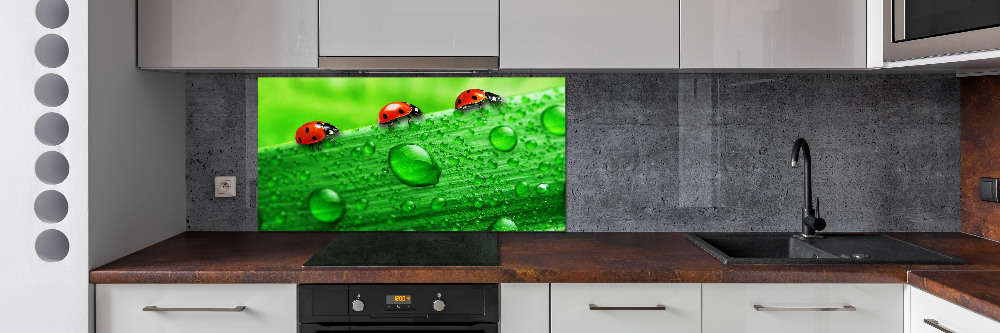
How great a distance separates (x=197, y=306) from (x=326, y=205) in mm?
723

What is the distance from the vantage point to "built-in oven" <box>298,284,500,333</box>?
73.7 inches

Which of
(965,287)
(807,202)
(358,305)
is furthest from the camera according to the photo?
(807,202)

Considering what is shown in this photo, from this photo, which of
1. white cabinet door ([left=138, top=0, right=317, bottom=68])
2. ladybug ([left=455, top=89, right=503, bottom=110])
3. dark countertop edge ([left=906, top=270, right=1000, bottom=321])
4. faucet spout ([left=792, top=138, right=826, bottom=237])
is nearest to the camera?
dark countertop edge ([left=906, top=270, right=1000, bottom=321])

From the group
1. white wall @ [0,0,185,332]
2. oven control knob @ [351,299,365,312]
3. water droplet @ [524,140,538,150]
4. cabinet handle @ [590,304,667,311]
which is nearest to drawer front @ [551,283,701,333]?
cabinet handle @ [590,304,667,311]

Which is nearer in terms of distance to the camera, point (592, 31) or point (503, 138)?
point (592, 31)

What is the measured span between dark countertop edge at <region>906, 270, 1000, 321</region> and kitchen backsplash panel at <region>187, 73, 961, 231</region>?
2.43 feet

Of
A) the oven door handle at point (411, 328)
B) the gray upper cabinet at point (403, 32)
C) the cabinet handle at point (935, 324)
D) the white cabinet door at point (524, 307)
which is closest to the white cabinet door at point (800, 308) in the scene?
the cabinet handle at point (935, 324)

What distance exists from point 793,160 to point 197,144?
198cm

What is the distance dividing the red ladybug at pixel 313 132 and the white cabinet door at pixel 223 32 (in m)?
0.39

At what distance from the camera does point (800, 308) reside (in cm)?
186

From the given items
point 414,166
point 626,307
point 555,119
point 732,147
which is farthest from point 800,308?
point 414,166
